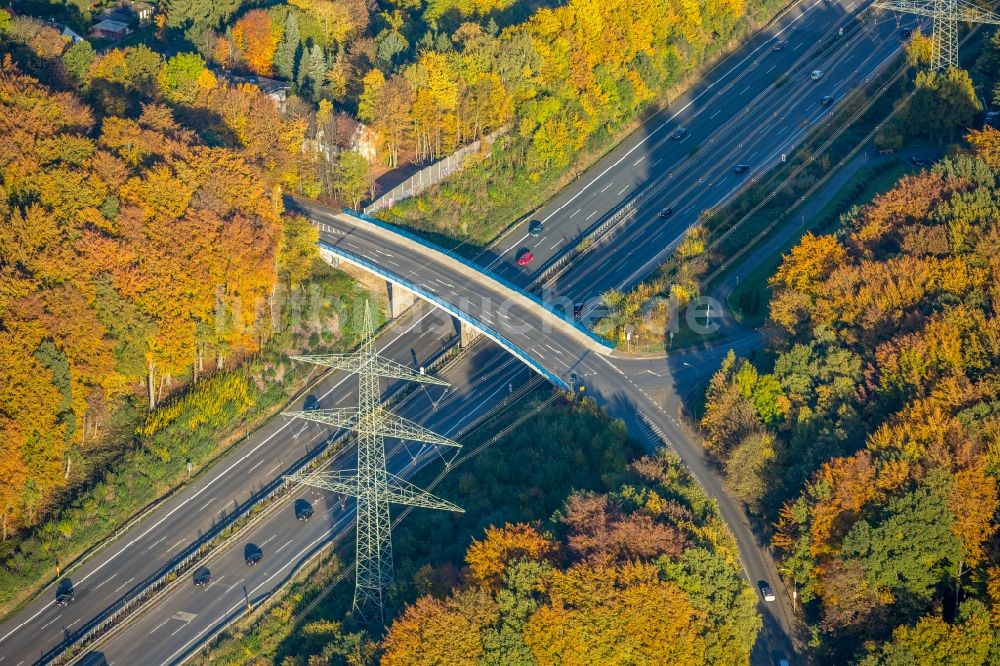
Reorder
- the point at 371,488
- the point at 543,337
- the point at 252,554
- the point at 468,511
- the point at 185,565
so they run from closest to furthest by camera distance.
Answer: the point at 371,488, the point at 468,511, the point at 185,565, the point at 252,554, the point at 543,337

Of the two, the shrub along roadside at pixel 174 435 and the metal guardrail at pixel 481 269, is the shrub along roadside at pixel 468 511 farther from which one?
the shrub along roadside at pixel 174 435

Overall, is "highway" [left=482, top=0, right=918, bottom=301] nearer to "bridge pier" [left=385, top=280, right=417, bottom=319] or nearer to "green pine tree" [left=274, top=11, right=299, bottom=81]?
"bridge pier" [left=385, top=280, right=417, bottom=319]

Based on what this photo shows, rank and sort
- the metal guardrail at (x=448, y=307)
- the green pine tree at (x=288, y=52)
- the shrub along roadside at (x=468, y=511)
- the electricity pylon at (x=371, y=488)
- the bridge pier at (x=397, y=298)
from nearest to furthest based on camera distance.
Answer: the electricity pylon at (x=371, y=488) < the shrub along roadside at (x=468, y=511) < the metal guardrail at (x=448, y=307) < the bridge pier at (x=397, y=298) < the green pine tree at (x=288, y=52)

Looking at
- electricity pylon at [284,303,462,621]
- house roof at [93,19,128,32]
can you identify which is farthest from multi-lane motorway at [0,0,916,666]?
house roof at [93,19,128,32]

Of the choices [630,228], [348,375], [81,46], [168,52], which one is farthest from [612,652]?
[168,52]

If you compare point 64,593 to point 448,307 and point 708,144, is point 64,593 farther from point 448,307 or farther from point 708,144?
point 708,144

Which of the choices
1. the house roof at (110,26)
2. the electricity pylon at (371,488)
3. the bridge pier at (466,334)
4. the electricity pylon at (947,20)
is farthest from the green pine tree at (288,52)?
the electricity pylon at (947,20)

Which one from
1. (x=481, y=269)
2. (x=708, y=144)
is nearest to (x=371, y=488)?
(x=481, y=269)

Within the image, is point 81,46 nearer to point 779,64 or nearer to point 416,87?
point 416,87
